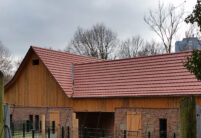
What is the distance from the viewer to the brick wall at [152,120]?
15102mm

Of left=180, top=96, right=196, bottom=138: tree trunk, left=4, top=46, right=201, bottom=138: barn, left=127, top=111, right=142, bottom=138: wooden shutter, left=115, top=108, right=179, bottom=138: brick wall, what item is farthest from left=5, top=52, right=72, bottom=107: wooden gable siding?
left=180, top=96, right=196, bottom=138: tree trunk

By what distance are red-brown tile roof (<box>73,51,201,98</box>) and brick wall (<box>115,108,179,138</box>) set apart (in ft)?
2.74

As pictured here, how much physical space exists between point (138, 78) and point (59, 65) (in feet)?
A: 19.7

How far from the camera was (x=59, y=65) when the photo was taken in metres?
21.1

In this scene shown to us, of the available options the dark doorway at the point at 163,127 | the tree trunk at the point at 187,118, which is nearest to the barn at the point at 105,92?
the dark doorway at the point at 163,127

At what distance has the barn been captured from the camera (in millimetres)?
15625

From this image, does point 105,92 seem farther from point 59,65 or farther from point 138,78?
point 59,65

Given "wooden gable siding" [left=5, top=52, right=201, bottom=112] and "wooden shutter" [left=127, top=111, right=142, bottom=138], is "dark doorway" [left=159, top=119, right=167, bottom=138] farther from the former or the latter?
"wooden shutter" [left=127, top=111, right=142, bottom=138]

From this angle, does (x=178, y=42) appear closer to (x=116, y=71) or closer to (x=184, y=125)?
(x=116, y=71)

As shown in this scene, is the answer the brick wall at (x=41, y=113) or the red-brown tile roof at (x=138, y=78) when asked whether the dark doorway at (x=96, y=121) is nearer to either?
the brick wall at (x=41, y=113)

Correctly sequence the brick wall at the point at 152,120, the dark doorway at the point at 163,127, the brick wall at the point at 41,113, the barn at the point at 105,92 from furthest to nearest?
1. the brick wall at the point at 41,113
2. the barn at the point at 105,92
3. the dark doorway at the point at 163,127
4. the brick wall at the point at 152,120

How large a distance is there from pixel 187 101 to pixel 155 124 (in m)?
12.9

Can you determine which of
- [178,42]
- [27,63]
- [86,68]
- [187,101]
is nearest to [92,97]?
[86,68]

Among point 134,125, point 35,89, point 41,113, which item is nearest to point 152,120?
point 134,125
